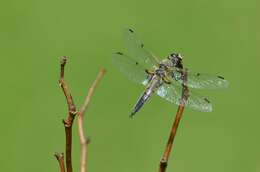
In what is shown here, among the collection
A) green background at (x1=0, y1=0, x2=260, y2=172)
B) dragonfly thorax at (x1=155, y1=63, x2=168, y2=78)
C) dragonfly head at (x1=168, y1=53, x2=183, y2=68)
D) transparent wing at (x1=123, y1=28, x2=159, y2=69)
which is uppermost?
green background at (x1=0, y1=0, x2=260, y2=172)

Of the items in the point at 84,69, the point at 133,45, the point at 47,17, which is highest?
the point at 47,17

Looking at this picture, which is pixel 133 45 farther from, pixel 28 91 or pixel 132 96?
pixel 28 91

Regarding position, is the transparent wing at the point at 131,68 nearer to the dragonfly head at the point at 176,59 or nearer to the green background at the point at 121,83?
the dragonfly head at the point at 176,59

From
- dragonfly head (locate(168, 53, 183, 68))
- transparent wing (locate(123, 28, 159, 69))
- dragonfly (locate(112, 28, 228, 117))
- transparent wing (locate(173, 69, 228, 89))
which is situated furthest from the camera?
transparent wing (locate(123, 28, 159, 69))

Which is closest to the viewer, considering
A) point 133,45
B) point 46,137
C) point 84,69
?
point 133,45

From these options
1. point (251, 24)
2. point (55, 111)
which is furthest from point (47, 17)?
point (251, 24)

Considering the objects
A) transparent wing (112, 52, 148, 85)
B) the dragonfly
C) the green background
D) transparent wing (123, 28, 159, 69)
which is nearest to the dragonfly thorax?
the dragonfly

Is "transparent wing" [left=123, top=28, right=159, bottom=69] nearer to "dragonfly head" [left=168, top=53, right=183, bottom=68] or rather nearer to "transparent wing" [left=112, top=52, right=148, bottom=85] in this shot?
"transparent wing" [left=112, top=52, right=148, bottom=85]
